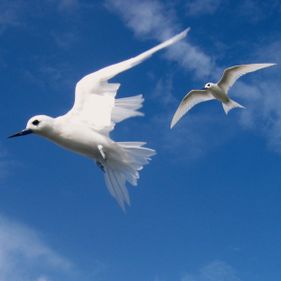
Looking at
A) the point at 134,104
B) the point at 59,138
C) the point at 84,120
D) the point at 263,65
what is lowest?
the point at 59,138

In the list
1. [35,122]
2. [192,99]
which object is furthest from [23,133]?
[192,99]

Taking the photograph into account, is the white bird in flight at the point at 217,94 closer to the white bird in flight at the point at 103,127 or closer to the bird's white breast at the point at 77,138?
the white bird in flight at the point at 103,127

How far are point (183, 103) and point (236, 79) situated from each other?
2.30m

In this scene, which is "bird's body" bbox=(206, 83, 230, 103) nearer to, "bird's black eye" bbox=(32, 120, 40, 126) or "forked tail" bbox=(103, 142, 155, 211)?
"forked tail" bbox=(103, 142, 155, 211)

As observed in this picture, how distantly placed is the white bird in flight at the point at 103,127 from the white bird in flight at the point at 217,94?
11.9 meters

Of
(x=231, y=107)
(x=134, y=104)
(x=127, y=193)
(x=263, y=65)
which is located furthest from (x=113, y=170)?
(x=231, y=107)

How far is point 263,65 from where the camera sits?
22.5 meters

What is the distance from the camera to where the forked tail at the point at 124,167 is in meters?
11.9

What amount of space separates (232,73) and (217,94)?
1184 millimetres

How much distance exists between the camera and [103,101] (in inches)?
479

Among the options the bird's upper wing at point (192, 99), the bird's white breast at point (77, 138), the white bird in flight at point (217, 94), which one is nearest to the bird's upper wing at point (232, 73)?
the white bird in flight at point (217, 94)

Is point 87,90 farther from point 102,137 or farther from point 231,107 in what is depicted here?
point 231,107

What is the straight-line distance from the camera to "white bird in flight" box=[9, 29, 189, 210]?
11.1 metres

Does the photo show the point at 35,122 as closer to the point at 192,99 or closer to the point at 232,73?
the point at 232,73
